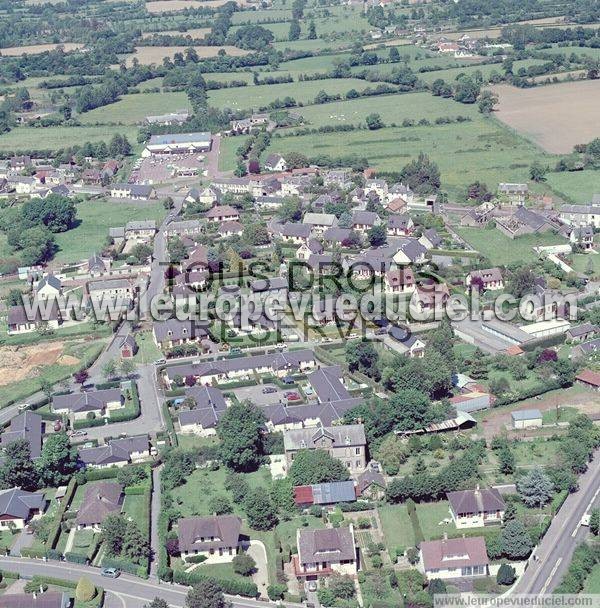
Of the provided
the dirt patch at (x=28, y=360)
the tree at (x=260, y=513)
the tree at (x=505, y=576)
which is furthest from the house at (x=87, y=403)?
the tree at (x=505, y=576)

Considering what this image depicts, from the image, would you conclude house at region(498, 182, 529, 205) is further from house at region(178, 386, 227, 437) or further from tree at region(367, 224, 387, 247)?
house at region(178, 386, 227, 437)

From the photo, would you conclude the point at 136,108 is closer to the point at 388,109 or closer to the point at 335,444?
the point at 388,109

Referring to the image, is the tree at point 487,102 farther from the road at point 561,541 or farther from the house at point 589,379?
the road at point 561,541

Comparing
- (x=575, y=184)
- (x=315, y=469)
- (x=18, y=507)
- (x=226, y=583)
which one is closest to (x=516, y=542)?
(x=315, y=469)

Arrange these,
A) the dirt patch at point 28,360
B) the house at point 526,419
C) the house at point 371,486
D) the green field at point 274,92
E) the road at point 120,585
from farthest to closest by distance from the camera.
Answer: the green field at point 274,92 < the dirt patch at point 28,360 < the house at point 526,419 < the house at point 371,486 < the road at point 120,585

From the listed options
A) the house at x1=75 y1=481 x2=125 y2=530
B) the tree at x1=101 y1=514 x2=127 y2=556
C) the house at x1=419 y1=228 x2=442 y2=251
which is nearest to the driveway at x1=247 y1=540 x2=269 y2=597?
the tree at x1=101 y1=514 x2=127 y2=556
